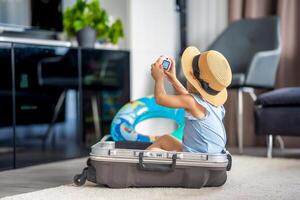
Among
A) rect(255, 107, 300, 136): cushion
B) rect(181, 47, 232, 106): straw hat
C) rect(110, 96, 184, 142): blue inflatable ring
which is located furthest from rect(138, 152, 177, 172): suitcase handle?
rect(255, 107, 300, 136): cushion

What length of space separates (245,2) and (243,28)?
9.8 inches

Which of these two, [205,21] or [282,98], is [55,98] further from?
[205,21]

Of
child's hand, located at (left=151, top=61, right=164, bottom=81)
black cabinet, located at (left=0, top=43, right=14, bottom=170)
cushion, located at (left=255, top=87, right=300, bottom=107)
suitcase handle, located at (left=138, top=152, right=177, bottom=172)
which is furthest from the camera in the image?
cushion, located at (left=255, top=87, right=300, bottom=107)

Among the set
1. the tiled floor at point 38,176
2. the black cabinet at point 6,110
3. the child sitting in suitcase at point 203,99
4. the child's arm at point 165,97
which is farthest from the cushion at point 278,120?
the black cabinet at point 6,110

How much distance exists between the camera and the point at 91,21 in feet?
11.1

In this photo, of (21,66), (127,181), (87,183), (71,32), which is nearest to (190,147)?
(127,181)

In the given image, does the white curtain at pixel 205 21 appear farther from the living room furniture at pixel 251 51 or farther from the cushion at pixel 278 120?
the cushion at pixel 278 120

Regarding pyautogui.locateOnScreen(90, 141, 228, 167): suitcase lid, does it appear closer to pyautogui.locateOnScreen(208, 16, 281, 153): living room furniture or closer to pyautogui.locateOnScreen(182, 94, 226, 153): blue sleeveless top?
pyautogui.locateOnScreen(182, 94, 226, 153): blue sleeveless top

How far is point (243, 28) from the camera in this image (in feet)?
12.1

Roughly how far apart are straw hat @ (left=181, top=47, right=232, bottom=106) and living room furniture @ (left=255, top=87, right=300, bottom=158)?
95cm

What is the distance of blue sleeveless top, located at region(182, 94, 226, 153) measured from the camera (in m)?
2.02

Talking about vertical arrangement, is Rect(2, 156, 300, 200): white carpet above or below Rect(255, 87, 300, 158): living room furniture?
below

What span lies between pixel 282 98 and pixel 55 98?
1359mm

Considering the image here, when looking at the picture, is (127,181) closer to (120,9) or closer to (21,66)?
(21,66)
